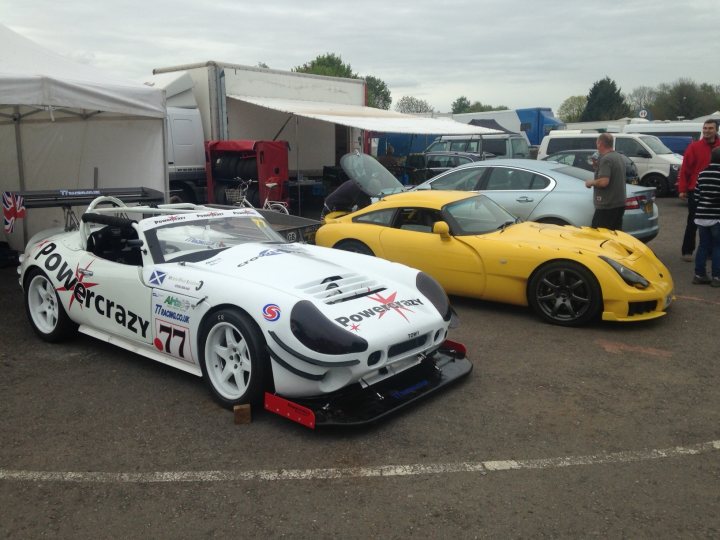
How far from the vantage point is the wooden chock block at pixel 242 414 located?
391cm

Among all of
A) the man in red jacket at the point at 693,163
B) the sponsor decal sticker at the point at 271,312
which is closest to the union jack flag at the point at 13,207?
the sponsor decal sticker at the point at 271,312

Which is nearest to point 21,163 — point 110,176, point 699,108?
point 110,176

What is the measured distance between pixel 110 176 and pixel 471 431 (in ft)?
24.9

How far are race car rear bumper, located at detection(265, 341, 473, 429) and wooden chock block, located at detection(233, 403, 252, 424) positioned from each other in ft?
0.41

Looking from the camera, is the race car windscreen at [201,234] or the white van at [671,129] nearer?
the race car windscreen at [201,234]

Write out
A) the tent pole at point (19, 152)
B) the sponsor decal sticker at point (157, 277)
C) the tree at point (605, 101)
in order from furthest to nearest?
the tree at point (605, 101) < the tent pole at point (19, 152) < the sponsor decal sticker at point (157, 277)

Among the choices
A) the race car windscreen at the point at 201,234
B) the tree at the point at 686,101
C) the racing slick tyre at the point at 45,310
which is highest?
the tree at the point at 686,101

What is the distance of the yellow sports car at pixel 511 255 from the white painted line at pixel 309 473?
8.09ft

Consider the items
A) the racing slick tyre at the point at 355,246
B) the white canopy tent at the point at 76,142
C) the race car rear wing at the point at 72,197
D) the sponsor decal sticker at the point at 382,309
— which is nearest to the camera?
the sponsor decal sticker at the point at 382,309

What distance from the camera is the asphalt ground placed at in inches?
116

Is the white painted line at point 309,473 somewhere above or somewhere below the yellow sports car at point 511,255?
below

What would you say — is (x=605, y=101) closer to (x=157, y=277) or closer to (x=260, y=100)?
(x=260, y=100)

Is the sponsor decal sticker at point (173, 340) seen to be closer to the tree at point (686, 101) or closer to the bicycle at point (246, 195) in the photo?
the bicycle at point (246, 195)

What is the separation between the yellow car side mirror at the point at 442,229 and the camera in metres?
6.39
